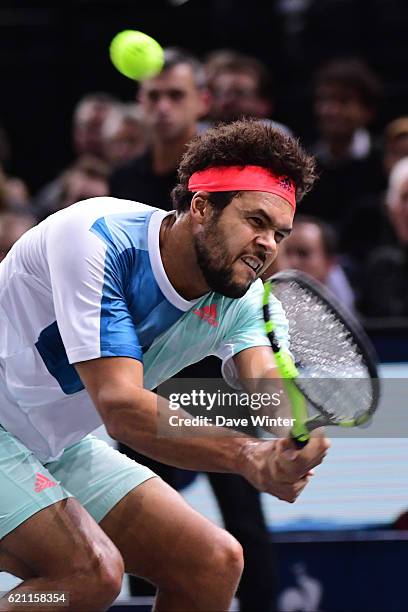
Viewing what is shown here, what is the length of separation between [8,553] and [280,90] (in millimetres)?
5449

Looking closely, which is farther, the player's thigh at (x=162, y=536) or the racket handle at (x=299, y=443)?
the player's thigh at (x=162, y=536)

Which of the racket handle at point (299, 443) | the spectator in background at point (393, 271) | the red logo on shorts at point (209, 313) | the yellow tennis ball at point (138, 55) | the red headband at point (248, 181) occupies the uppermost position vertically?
the yellow tennis ball at point (138, 55)

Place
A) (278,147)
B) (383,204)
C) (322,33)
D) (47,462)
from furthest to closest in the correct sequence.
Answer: (322,33) < (383,204) < (47,462) < (278,147)

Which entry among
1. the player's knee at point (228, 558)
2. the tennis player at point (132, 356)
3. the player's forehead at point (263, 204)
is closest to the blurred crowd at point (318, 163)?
the tennis player at point (132, 356)

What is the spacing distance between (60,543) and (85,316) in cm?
65

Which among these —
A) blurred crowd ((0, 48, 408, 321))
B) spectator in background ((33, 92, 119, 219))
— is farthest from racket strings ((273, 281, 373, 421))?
spectator in background ((33, 92, 119, 219))

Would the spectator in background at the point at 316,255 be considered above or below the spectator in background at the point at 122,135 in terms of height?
below

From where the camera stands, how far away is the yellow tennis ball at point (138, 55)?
19.1 feet

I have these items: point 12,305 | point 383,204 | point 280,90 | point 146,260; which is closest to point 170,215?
point 146,260

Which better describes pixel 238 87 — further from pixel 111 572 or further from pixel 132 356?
pixel 111 572

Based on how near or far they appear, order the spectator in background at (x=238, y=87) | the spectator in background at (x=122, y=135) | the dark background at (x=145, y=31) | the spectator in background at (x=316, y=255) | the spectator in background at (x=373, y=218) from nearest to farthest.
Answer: the spectator in background at (x=316, y=255) < the spectator in background at (x=238, y=87) < the spectator in background at (x=373, y=218) < the spectator in background at (x=122, y=135) < the dark background at (x=145, y=31)

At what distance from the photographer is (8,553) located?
365 cm

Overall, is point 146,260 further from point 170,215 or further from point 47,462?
point 47,462

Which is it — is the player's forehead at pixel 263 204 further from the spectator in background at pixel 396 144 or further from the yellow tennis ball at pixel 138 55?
the spectator in background at pixel 396 144
